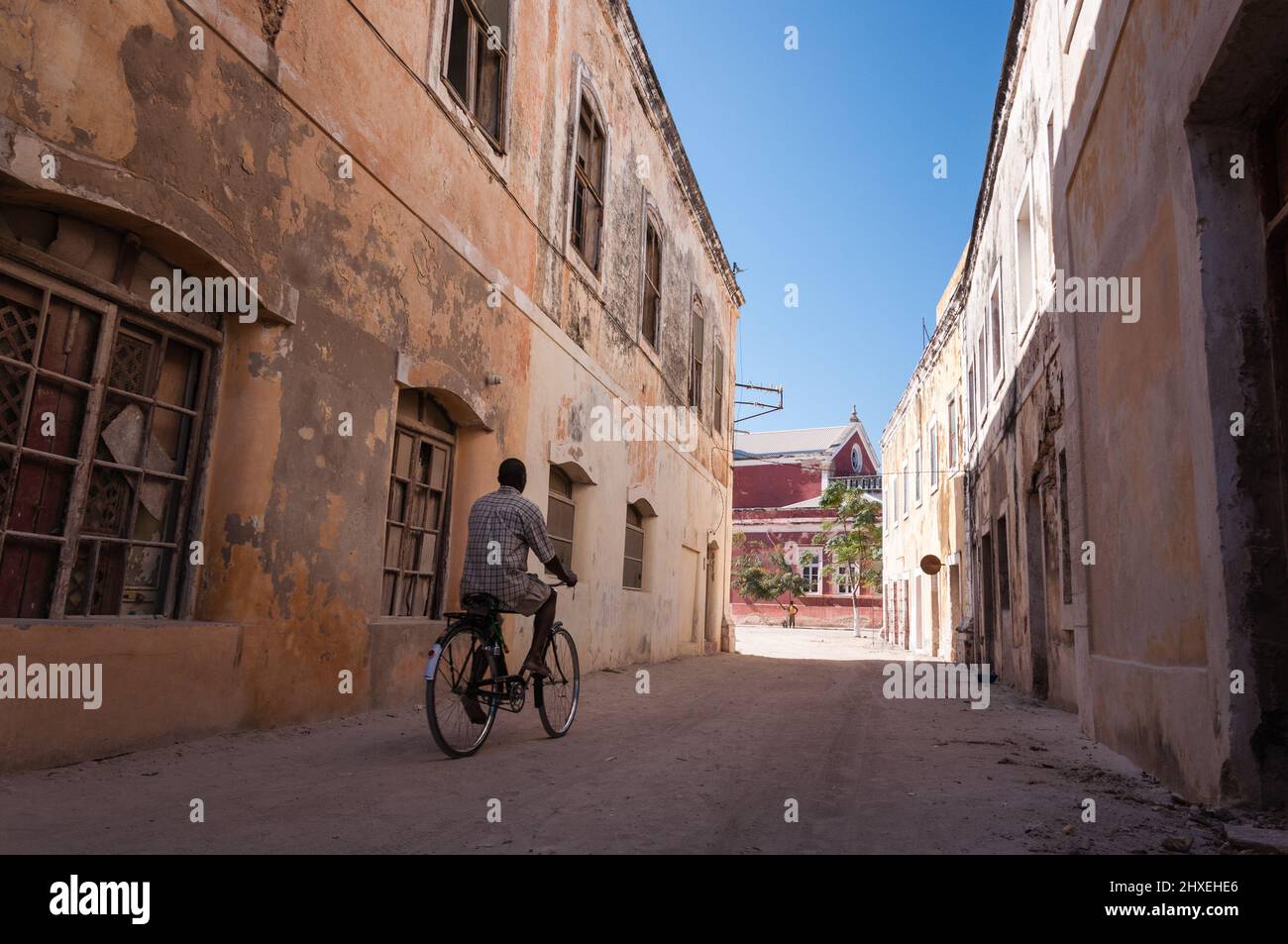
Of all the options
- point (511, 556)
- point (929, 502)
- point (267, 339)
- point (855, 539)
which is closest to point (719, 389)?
point (929, 502)

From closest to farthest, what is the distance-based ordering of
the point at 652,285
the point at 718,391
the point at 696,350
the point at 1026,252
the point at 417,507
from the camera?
the point at 417,507
the point at 1026,252
the point at 652,285
the point at 696,350
the point at 718,391

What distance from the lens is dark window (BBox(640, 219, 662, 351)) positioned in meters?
14.0

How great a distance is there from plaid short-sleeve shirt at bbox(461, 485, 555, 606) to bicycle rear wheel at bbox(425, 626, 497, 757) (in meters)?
0.28

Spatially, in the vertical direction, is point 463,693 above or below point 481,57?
below

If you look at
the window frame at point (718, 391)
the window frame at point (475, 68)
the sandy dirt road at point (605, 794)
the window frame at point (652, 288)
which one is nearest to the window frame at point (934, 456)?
the window frame at point (718, 391)

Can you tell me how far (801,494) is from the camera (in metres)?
48.3

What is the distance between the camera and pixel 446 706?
4918 millimetres

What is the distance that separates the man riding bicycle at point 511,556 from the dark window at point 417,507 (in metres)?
1.67

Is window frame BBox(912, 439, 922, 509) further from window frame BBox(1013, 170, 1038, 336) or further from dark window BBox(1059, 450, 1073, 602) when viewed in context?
dark window BBox(1059, 450, 1073, 602)

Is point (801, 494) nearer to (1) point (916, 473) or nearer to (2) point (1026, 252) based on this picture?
(1) point (916, 473)

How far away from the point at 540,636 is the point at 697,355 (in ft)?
41.6

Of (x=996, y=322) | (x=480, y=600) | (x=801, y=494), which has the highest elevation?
(x=801, y=494)

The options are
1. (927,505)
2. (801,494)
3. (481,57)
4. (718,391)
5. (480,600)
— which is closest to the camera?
(480,600)

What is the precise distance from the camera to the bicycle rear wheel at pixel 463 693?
4.82 m
